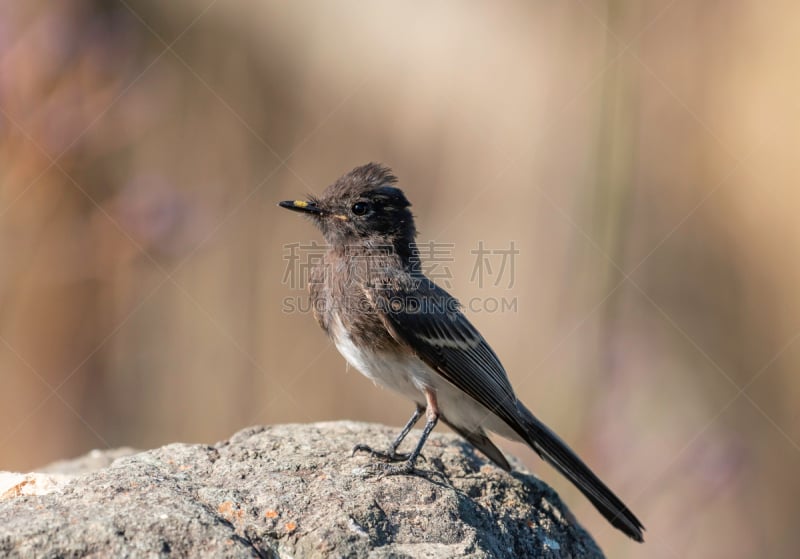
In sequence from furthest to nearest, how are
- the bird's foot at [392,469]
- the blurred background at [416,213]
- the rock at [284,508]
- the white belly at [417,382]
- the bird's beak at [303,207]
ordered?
the blurred background at [416,213] < the bird's beak at [303,207] < the white belly at [417,382] < the bird's foot at [392,469] < the rock at [284,508]

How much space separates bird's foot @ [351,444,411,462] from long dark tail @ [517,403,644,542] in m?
0.69

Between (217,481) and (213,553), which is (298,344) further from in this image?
(213,553)

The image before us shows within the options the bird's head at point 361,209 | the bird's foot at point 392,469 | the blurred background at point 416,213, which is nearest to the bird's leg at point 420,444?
the bird's foot at point 392,469

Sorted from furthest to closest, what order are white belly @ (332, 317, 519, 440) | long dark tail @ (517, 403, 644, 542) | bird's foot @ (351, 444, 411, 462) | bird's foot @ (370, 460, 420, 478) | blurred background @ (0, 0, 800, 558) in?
blurred background @ (0, 0, 800, 558), white belly @ (332, 317, 519, 440), long dark tail @ (517, 403, 644, 542), bird's foot @ (351, 444, 411, 462), bird's foot @ (370, 460, 420, 478)

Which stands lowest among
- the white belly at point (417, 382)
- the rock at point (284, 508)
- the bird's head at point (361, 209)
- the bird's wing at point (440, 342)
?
the rock at point (284, 508)

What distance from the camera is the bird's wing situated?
15.4ft

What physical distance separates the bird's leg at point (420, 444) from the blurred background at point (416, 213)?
1446 mm

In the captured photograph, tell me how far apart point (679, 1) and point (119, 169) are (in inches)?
197

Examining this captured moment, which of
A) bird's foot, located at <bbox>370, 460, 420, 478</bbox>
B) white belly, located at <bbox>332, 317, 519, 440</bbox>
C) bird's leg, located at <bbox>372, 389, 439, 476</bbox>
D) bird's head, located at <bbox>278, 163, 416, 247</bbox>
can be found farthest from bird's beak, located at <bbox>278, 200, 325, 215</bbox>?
bird's foot, located at <bbox>370, 460, 420, 478</bbox>

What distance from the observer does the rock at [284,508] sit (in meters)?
2.88

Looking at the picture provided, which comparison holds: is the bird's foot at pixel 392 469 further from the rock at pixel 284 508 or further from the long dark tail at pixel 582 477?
the long dark tail at pixel 582 477

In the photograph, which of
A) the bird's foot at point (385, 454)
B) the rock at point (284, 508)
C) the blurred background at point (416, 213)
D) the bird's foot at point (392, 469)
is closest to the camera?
the rock at point (284, 508)

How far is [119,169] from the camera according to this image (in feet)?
23.6

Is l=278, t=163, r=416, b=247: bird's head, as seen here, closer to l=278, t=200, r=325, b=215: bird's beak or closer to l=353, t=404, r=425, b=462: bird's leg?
l=278, t=200, r=325, b=215: bird's beak
